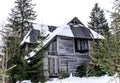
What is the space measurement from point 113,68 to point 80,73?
81.4 ft

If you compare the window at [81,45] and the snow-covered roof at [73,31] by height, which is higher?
the snow-covered roof at [73,31]

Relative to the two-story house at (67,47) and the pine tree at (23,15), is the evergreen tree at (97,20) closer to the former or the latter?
the pine tree at (23,15)

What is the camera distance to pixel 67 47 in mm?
32812

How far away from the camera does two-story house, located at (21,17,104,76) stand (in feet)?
103

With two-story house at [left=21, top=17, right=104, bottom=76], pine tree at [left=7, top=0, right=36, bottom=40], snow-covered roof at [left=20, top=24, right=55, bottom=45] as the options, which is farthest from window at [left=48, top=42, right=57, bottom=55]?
pine tree at [left=7, top=0, right=36, bottom=40]

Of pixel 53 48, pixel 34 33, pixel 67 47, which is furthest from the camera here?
pixel 34 33

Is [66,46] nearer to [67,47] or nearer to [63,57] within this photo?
[67,47]

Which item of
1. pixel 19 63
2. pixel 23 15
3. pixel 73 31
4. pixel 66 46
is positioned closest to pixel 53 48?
pixel 66 46

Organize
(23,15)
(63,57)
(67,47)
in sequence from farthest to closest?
(23,15) < (67,47) < (63,57)

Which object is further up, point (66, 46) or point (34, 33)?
point (34, 33)

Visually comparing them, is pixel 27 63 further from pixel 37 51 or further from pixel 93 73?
pixel 93 73

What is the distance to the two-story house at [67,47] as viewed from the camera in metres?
31.3

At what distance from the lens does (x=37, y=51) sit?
888 inches

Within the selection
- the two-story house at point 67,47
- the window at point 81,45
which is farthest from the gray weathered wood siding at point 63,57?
the window at point 81,45
